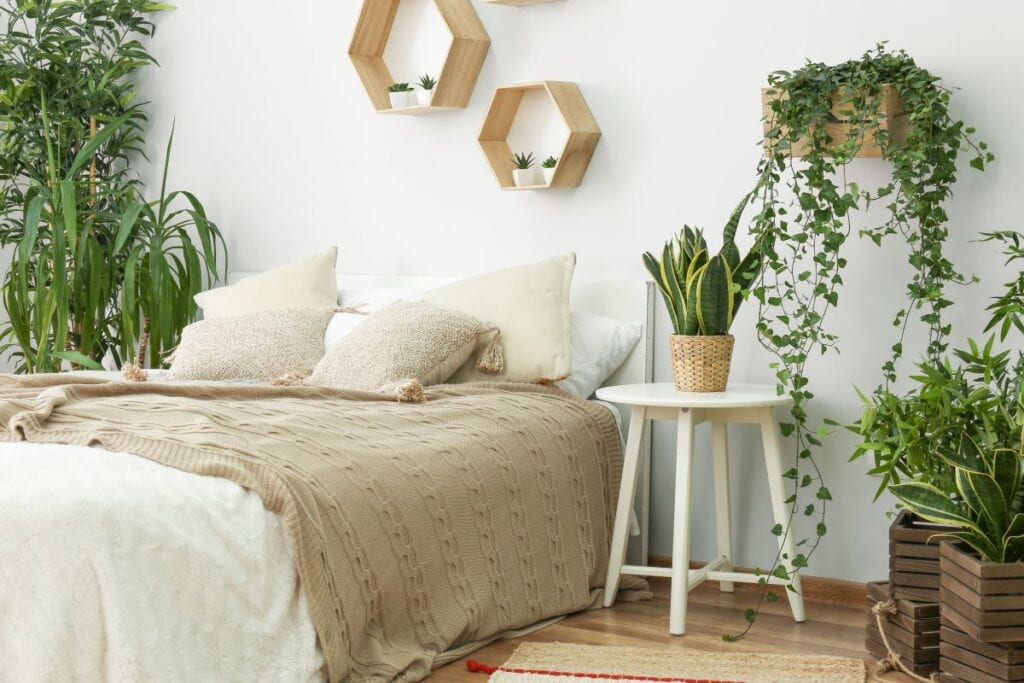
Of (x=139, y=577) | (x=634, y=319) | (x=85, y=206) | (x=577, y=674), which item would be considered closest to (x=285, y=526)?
(x=139, y=577)

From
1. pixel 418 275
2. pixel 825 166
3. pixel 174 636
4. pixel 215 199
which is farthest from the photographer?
pixel 215 199

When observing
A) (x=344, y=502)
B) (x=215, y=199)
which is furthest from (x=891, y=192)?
(x=215, y=199)

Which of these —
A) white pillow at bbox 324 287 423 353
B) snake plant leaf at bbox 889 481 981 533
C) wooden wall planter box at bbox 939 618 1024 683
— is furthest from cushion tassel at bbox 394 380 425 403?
wooden wall planter box at bbox 939 618 1024 683

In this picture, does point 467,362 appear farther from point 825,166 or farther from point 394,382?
point 825,166

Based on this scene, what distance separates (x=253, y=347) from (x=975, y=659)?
202cm

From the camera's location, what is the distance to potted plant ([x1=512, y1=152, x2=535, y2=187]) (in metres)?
3.44

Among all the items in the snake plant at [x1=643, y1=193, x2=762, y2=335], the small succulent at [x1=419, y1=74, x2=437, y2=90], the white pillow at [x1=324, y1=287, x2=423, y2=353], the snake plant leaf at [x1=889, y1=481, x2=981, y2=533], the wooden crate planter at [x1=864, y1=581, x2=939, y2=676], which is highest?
the small succulent at [x1=419, y1=74, x2=437, y2=90]

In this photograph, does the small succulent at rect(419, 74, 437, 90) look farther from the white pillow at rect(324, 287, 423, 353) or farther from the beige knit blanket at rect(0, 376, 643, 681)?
the beige knit blanket at rect(0, 376, 643, 681)

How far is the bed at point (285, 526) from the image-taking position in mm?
1834

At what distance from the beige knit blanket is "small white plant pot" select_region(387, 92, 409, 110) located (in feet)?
3.59

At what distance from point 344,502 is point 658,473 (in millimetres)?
1360

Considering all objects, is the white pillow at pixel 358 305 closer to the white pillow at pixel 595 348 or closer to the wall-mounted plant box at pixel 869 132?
the white pillow at pixel 595 348

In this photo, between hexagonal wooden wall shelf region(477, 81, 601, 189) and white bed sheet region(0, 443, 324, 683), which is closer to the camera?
white bed sheet region(0, 443, 324, 683)

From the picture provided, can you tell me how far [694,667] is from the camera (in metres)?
2.46
